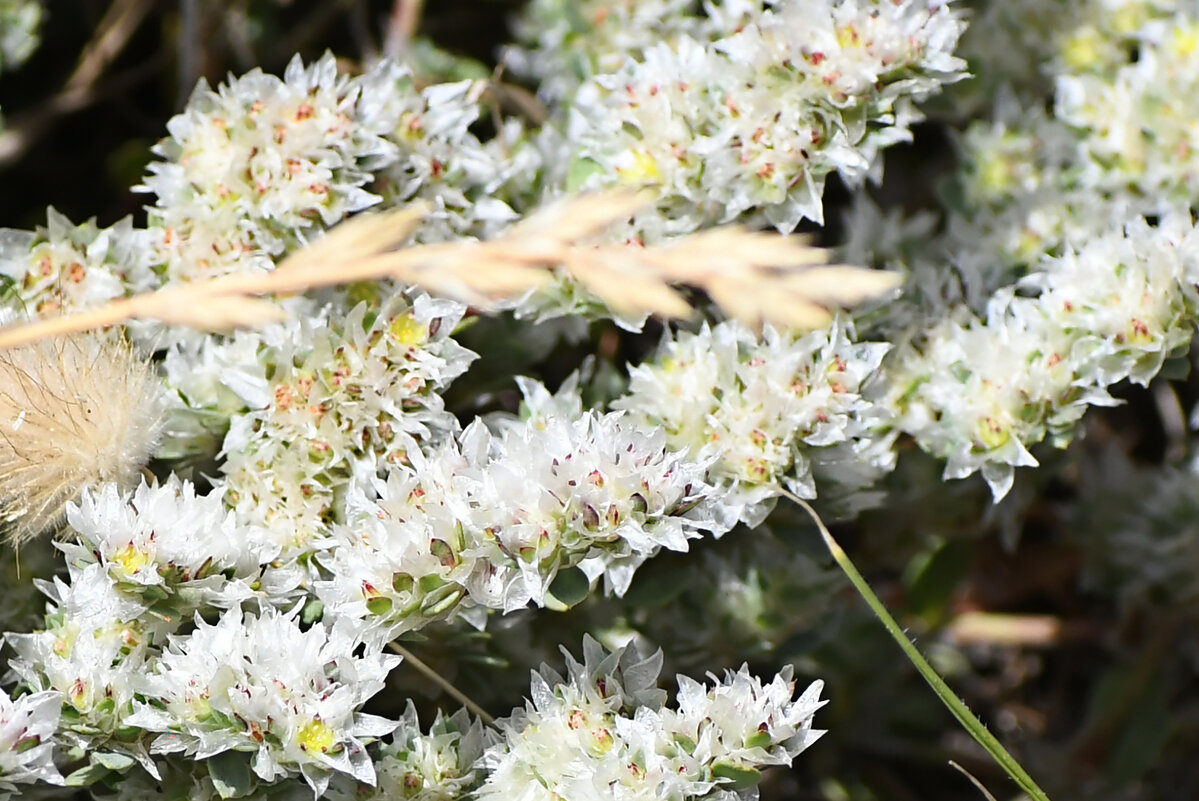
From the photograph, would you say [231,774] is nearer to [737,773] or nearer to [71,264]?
[737,773]

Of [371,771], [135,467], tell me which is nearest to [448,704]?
[371,771]

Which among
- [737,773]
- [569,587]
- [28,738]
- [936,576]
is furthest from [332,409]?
[936,576]

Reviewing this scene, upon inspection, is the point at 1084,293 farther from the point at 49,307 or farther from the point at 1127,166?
the point at 49,307

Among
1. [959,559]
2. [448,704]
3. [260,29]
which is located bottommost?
[959,559]

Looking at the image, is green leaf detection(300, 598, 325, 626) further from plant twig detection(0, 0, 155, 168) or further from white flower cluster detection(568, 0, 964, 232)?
plant twig detection(0, 0, 155, 168)

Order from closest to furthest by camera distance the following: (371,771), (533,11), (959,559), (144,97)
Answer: (371,771) < (959,559) < (533,11) < (144,97)

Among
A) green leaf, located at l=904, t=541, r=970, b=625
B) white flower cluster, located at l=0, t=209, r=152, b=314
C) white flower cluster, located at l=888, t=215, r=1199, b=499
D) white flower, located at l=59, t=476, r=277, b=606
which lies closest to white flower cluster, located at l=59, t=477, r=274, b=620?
white flower, located at l=59, t=476, r=277, b=606
